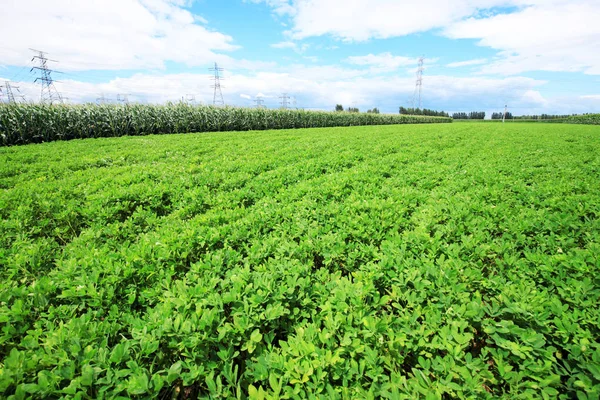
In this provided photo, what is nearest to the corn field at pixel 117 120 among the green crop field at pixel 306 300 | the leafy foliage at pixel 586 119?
the green crop field at pixel 306 300

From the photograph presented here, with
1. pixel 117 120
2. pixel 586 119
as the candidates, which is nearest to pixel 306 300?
pixel 117 120

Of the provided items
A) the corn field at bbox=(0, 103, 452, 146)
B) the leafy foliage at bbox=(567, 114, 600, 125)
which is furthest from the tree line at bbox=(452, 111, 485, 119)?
the corn field at bbox=(0, 103, 452, 146)

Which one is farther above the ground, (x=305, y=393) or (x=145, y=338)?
(x=145, y=338)

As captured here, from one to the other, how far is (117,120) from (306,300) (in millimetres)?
25695

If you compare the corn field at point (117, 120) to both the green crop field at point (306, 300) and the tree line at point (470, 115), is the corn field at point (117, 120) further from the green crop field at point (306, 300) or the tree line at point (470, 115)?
the tree line at point (470, 115)

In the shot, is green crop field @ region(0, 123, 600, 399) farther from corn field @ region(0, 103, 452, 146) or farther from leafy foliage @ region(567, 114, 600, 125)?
leafy foliage @ region(567, 114, 600, 125)

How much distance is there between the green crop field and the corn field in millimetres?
17242

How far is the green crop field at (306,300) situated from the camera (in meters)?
1.74

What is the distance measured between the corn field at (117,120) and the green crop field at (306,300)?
1724 cm

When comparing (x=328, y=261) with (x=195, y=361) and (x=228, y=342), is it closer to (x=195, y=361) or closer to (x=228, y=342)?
(x=228, y=342)

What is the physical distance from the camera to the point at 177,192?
600 centimetres

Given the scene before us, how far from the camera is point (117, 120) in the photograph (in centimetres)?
2147

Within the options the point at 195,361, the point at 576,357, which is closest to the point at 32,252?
the point at 195,361

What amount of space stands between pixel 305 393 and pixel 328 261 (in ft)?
5.10
